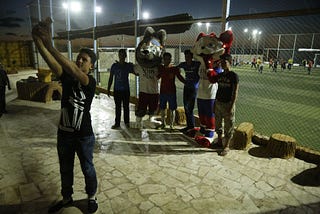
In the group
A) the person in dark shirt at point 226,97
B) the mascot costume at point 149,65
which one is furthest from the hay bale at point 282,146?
the mascot costume at point 149,65

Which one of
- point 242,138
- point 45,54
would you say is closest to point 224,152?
point 242,138

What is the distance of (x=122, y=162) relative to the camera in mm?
4324

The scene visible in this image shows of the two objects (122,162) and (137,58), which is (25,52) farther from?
(122,162)

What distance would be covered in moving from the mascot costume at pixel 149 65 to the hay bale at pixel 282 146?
2773 mm

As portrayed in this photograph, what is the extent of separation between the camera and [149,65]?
556 cm

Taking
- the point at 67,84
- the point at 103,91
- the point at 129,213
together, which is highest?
the point at 67,84

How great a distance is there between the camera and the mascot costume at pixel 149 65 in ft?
18.0

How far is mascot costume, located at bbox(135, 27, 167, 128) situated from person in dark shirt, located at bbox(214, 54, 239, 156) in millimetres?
1641

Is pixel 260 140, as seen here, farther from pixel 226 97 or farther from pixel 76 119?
pixel 76 119

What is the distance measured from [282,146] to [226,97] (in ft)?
4.72

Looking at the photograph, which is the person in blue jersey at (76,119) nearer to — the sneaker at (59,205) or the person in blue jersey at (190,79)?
the sneaker at (59,205)

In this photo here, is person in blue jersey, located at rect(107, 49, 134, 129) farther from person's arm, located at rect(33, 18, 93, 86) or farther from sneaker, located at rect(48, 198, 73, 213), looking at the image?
person's arm, located at rect(33, 18, 93, 86)

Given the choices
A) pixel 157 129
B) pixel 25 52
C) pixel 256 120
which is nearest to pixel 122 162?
pixel 157 129

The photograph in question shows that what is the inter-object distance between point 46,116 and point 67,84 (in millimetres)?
5163
